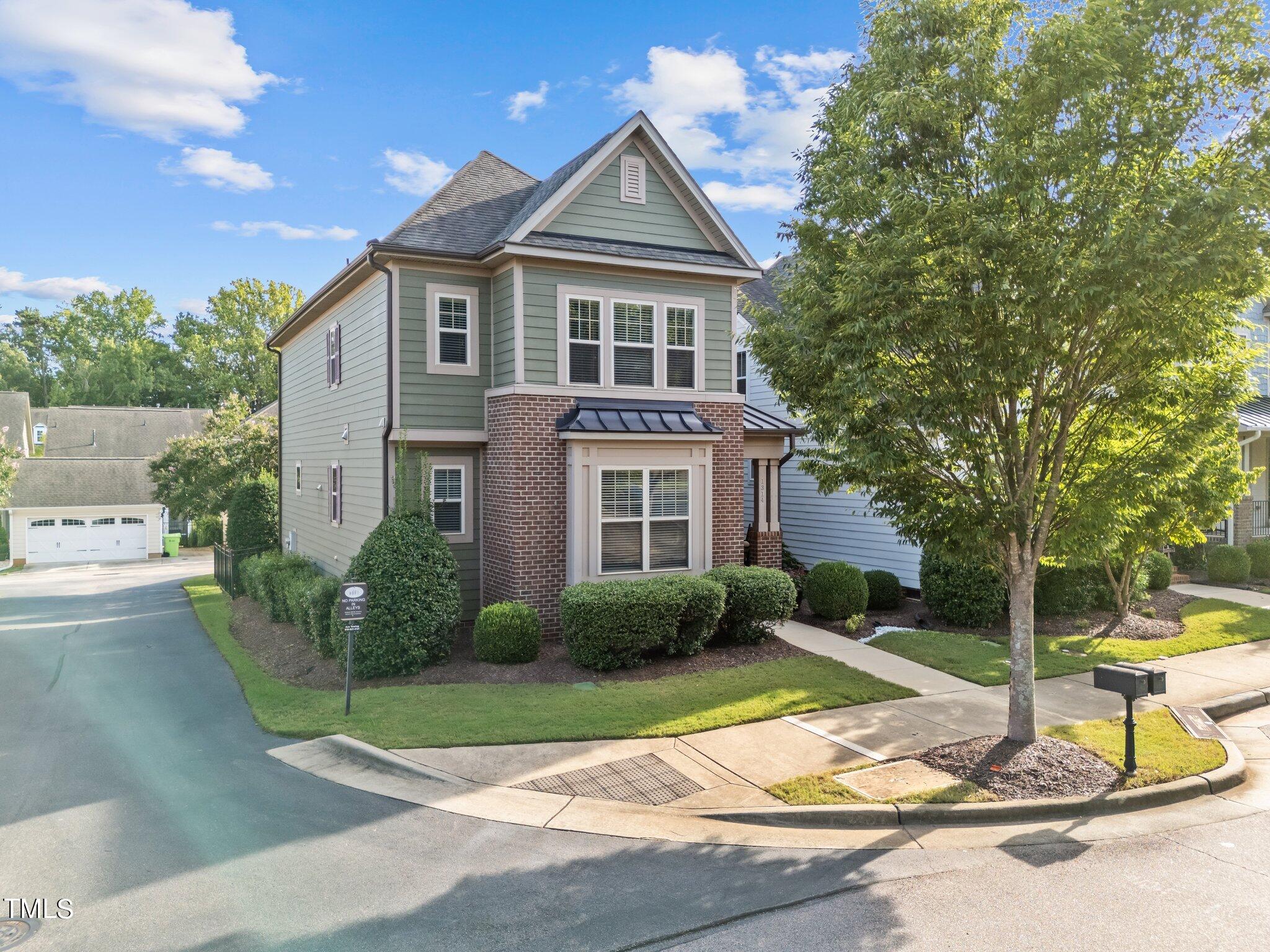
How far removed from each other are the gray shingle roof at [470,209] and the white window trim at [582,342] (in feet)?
6.13

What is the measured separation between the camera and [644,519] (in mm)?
14242

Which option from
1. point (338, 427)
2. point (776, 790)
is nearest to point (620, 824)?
point (776, 790)

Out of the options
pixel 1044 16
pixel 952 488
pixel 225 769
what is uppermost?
pixel 1044 16

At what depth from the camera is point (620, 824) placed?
7312mm

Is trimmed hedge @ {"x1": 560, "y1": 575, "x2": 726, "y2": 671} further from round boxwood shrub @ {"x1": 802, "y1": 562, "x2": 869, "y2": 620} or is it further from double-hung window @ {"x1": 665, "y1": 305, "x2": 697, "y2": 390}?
double-hung window @ {"x1": 665, "y1": 305, "x2": 697, "y2": 390}

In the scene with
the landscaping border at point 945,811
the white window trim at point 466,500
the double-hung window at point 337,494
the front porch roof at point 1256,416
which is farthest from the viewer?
the front porch roof at point 1256,416

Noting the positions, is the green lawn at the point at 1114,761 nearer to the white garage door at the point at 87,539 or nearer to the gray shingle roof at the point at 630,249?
the gray shingle roof at the point at 630,249

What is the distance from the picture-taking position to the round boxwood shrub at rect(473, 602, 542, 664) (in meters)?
12.5

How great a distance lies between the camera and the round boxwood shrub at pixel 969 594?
14.9m

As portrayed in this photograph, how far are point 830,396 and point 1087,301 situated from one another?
249cm

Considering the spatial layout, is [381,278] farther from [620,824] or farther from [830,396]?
[620,824]

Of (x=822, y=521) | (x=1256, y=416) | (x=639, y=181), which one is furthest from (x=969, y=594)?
(x=1256, y=416)

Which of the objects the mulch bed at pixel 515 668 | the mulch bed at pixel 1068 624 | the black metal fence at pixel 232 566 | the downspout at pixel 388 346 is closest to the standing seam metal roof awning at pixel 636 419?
the downspout at pixel 388 346

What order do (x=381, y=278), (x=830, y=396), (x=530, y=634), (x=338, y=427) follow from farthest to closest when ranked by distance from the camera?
(x=338, y=427) < (x=381, y=278) < (x=530, y=634) < (x=830, y=396)
